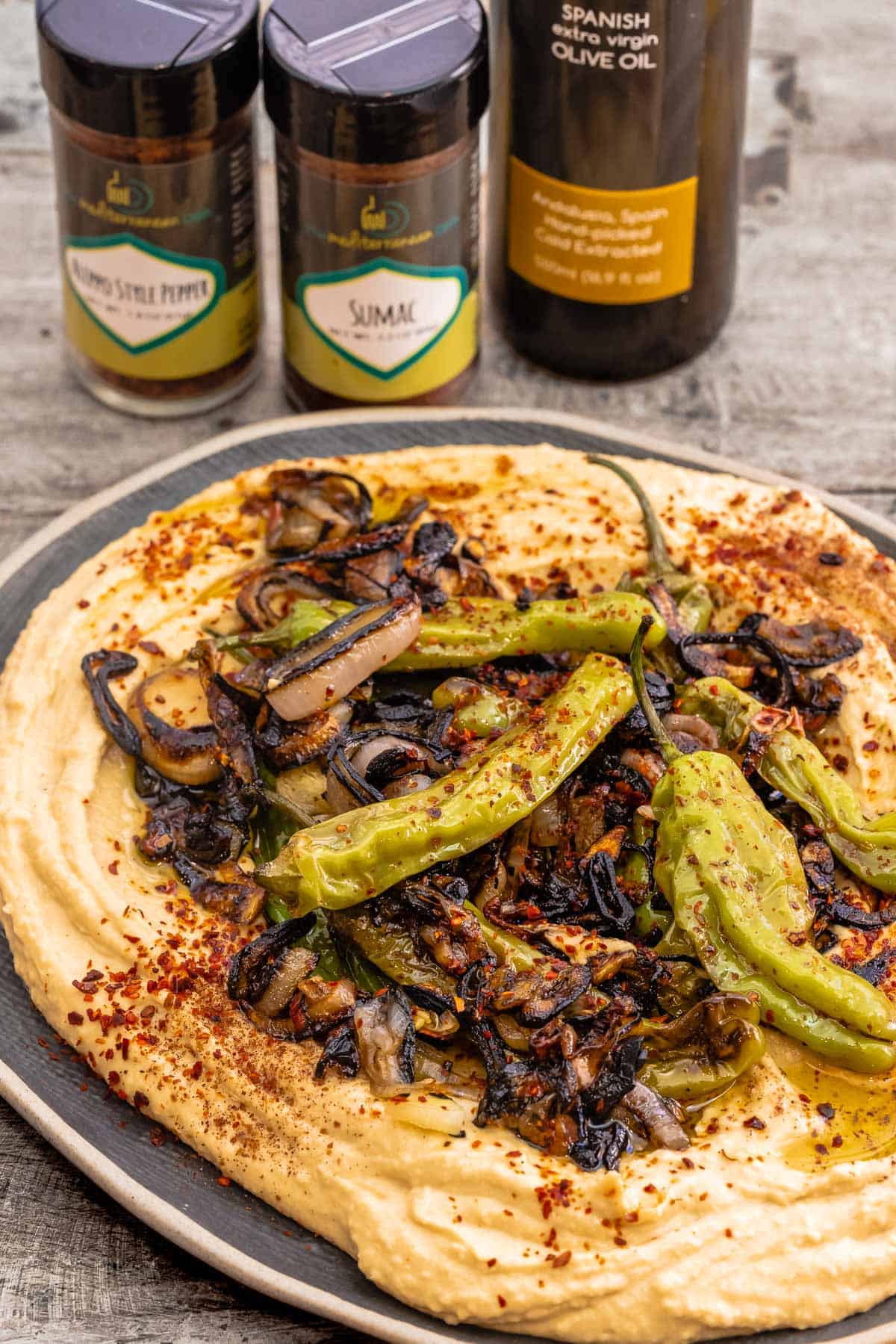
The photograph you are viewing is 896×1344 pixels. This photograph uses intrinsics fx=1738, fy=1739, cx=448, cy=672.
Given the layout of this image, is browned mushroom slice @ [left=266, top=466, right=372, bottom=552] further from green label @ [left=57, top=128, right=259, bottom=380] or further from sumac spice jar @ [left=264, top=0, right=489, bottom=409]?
green label @ [left=57, top=128, right=259, bottom=380]

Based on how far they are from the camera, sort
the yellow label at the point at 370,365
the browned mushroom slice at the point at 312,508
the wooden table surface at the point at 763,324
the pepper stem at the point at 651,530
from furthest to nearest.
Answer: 1. the wooden table surface at the point at 763,324
2. the yellow label at the point at 370,365
3. the browned mushroom slice at the point at 312,508
4. the pepper stem at the point at 651,530

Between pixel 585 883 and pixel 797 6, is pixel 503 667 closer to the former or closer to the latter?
pixel 585 883

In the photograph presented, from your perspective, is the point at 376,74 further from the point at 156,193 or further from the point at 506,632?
the point at 506,632

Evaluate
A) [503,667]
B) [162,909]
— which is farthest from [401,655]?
[162,909]

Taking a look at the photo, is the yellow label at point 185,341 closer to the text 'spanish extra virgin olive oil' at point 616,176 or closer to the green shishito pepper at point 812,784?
the text 'spanish extra virgin olive oil' at point 616,176

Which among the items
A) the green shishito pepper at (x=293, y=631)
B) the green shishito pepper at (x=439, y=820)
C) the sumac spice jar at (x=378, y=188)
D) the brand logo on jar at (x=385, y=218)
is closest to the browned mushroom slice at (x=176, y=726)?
the green shishito pepper at (x=293, y=631)

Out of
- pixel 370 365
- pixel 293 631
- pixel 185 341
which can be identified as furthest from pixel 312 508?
pixel 185 341

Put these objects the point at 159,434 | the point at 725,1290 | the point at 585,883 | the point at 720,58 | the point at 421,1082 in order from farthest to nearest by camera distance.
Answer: the point at 159,434, the point at 720,58, the point at 585,883, the point at 421,1082, the point at 725,1290
